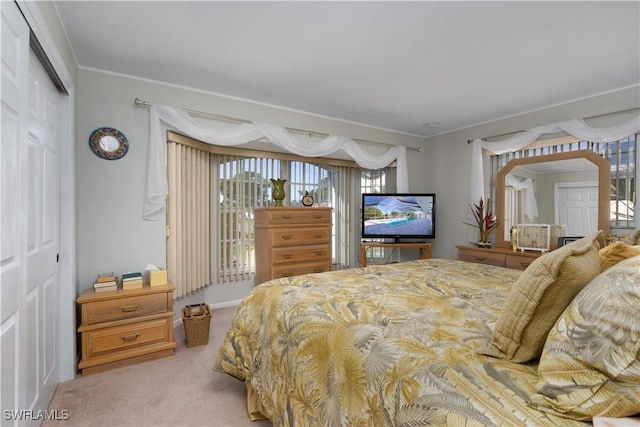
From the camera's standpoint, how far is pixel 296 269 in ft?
11.8

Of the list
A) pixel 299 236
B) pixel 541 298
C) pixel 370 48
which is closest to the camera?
pixel 541 298

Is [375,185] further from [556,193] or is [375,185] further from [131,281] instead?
[131,281]

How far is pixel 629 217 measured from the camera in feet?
9.61

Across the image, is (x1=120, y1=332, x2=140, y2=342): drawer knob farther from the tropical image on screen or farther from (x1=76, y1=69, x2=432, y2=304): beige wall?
the tropical image on screen

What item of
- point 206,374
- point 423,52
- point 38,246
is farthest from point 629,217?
point 38,246

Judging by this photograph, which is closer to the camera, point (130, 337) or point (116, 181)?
point (130, 337)

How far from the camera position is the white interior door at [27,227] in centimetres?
120

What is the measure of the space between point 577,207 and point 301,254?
3.15 metres

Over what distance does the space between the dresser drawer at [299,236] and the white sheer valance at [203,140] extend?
3.14ft

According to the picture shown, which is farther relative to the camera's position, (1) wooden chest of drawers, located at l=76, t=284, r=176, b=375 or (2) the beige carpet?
(1) wooden chest of drawers, located at l=76, t=284, r=176, b=375

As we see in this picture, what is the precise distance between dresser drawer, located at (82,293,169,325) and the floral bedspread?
89cm

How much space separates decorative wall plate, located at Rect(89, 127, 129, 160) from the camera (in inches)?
101

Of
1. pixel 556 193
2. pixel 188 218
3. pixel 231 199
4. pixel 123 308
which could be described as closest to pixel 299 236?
pixel 231 199

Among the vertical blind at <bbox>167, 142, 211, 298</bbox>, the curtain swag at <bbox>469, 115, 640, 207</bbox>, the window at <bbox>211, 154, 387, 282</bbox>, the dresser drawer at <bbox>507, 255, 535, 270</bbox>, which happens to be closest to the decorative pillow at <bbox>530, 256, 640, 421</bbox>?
the dresser drawer at <bbox>507, 255, 535, 270</bbox>
